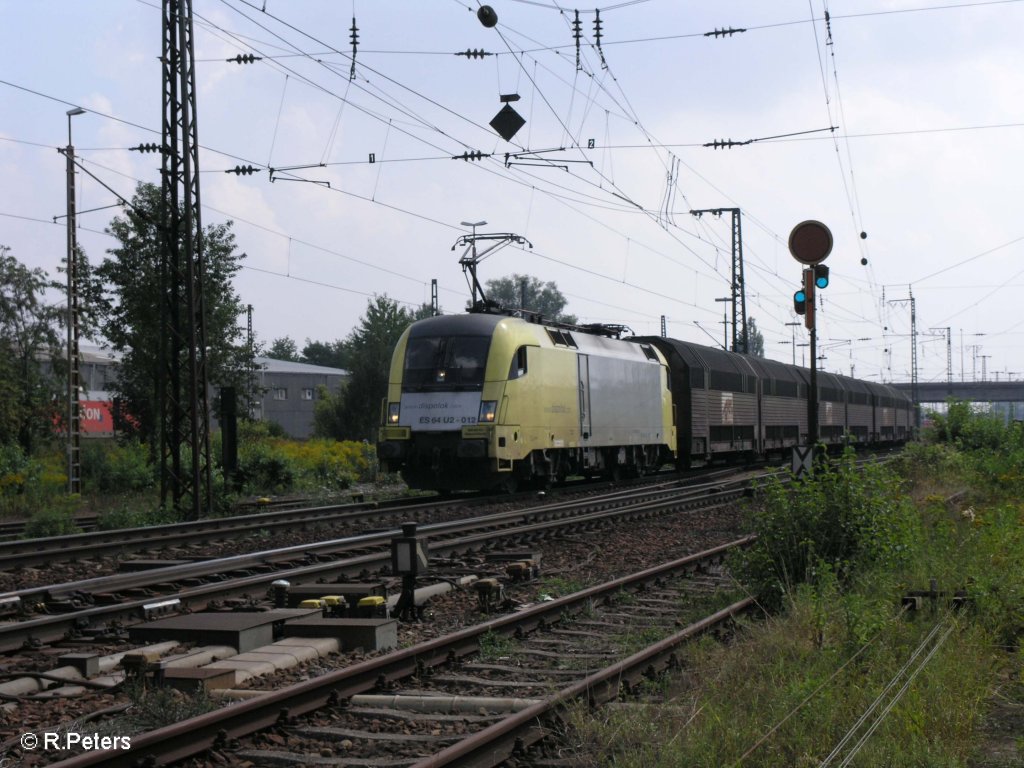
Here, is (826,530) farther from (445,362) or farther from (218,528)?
(445,362)

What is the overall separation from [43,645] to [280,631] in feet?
5.52

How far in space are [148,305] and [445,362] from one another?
44.5 feet

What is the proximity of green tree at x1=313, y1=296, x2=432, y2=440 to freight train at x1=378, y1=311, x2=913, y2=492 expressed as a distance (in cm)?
2652

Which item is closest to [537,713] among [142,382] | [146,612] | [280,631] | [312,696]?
[312,696]

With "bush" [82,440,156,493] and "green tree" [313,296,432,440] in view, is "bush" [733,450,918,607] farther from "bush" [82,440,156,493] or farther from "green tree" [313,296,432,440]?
"green tree" [313,296,432,440]

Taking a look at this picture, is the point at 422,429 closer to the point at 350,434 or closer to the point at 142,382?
the point at 142,382

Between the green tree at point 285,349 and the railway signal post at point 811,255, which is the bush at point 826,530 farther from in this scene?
the green tree at point 285,349

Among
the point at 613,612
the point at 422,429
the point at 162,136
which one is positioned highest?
the point at 162,136

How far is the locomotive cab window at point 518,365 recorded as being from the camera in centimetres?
1967

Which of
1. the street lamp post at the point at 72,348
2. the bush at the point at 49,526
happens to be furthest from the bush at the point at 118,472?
the bush at the point at 49,526

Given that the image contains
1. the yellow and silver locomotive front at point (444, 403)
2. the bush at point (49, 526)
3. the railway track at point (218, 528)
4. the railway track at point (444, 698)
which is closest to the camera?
the railway track at point (444, 698)

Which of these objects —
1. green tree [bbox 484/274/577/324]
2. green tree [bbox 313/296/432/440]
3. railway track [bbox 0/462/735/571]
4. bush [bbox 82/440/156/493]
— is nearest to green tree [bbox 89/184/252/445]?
bush [bbox 82/440/156/493]

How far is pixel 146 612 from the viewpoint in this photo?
8641 millimetres

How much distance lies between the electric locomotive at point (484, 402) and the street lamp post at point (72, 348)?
7.39m
